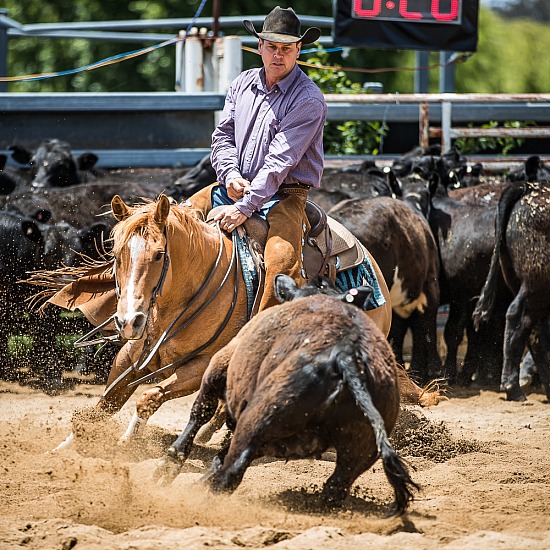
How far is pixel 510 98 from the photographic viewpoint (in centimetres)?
1220

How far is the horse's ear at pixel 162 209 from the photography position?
5508 mm

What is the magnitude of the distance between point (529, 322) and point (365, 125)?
4795 mm

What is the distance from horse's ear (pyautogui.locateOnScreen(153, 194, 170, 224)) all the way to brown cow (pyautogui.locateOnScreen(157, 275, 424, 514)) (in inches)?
38.2

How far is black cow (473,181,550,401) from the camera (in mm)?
8867

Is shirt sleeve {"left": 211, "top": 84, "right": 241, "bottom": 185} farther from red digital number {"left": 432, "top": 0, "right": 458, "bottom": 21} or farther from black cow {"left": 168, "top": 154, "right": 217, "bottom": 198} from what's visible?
red digital number {"left": 432, "top": 0, "right": 458, "bottom": 21}

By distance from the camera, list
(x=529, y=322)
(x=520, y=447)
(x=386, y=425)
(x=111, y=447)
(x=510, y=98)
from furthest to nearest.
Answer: (x=510, y=98), (x=529, y=322), (x=520, y=447), (x=111, y=447), (x=386, y=425)

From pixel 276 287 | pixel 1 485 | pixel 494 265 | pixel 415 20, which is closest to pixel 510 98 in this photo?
pixel 415 20

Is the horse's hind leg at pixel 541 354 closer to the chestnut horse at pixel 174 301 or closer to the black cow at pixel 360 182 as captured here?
the black cow at pixel 360 182

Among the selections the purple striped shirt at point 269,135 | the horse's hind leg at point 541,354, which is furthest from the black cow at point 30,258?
the horse's hind leg at point 541,354

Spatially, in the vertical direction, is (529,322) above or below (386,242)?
below

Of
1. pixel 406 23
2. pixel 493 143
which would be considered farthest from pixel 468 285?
pixel 406 23

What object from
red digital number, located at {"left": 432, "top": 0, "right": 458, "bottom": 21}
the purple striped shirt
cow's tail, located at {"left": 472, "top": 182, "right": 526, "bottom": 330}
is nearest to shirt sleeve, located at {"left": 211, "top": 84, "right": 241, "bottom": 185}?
the purple striped shirt

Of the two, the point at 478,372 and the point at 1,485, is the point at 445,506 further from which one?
the point at 478,372

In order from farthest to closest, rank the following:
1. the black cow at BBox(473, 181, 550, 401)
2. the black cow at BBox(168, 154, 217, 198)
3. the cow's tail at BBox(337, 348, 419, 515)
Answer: the black cow at BBox(168, 154, 217, 198), the black cow at BBox(473, 181, 550, 401), the cow's tail at BBox(337, 348, 419, 515)
